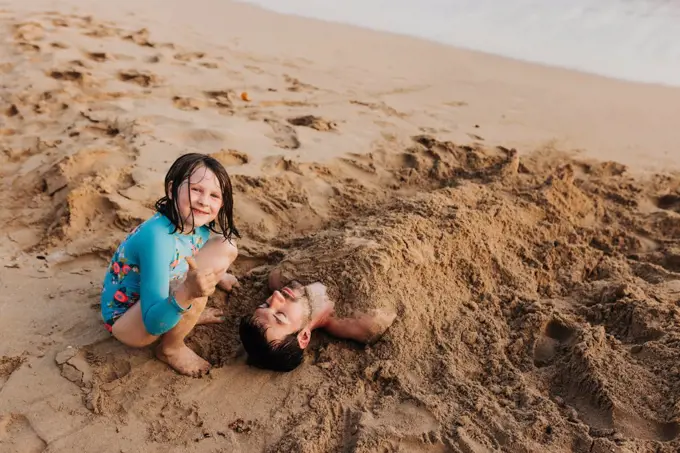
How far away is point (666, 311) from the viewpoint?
2617 mm

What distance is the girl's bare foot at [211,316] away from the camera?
2576 millimetres

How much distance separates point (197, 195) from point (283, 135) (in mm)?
2061

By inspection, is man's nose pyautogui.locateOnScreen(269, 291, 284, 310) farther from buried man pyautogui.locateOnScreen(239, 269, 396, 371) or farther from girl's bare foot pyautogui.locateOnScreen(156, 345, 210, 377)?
girl's bare foot pyautogui.locateOnScreen(156, 345, 210, 377)

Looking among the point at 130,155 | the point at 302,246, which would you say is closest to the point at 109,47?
the point at 130,155

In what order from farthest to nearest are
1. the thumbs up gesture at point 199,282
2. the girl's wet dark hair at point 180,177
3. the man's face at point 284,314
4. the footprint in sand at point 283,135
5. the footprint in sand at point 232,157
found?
the footprint in sand at point 283,135, the footprint in sand at point 232,157, the man's face at point 284,314, the girl's wet dark hair at point 180,177, the thumbs up gesture at point 199,282

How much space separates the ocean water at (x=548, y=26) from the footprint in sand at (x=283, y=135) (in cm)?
316

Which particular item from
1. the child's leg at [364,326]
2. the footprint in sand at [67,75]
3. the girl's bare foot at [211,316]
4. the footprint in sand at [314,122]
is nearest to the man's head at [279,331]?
the child's leg at [364,326]

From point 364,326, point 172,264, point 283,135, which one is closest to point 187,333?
point 172,264

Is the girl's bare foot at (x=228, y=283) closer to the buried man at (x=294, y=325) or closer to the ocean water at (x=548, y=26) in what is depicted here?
the buried man at (x=294, y=325)

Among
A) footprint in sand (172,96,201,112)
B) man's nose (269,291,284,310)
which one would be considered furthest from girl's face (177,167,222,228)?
Result: footprint in sand (172,96,201,112)

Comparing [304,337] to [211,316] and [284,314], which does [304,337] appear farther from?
[211,316]

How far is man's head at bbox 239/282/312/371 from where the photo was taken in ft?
7.53

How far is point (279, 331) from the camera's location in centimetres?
239

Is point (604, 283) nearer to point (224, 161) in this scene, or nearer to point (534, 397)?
point (534, 397)
